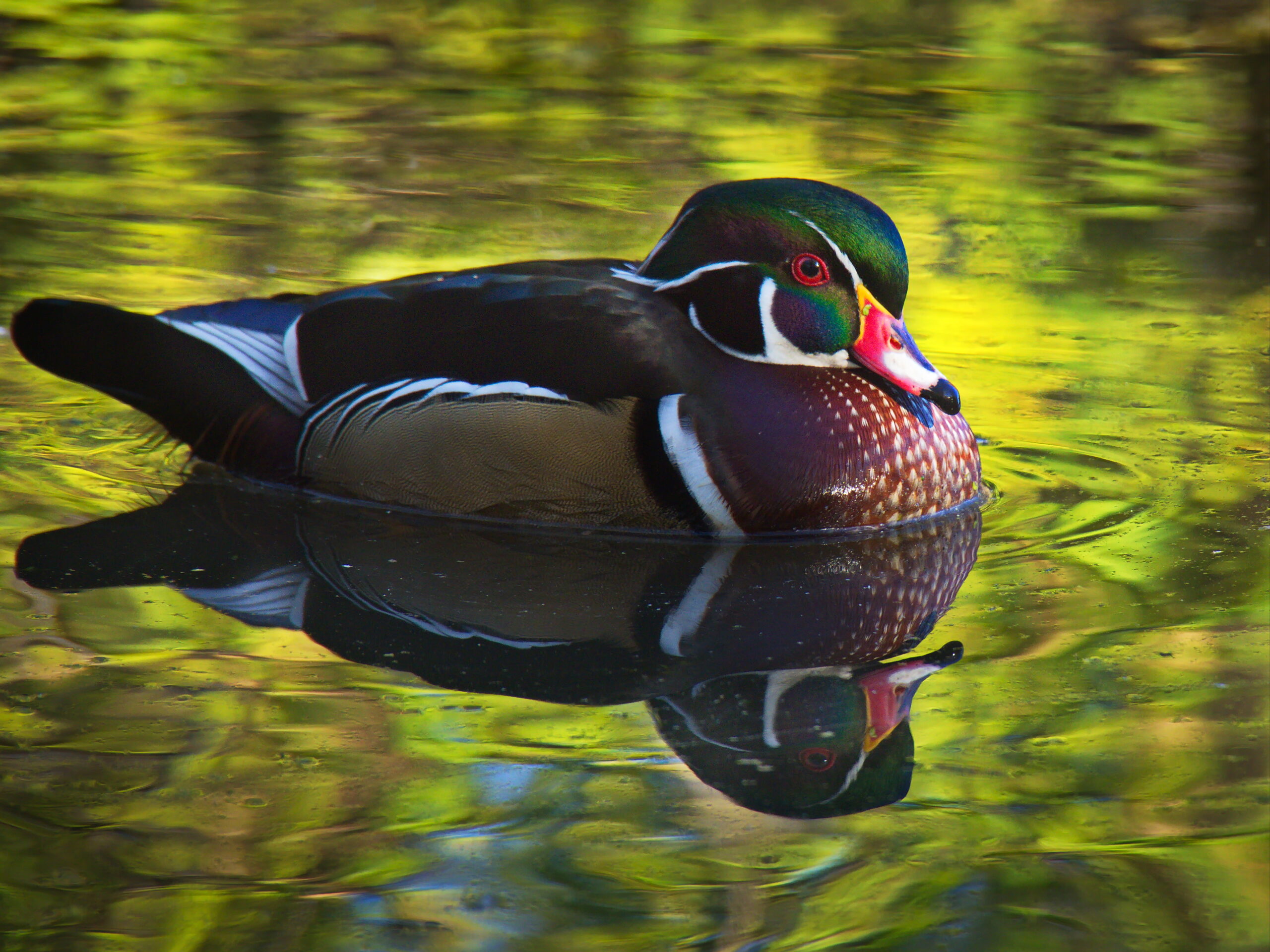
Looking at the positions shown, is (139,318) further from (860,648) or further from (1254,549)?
(1254,549)

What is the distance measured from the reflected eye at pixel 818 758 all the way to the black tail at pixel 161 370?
217 cm

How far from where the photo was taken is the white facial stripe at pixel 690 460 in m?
Result: 4.60

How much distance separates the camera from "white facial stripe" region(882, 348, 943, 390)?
4789 mm

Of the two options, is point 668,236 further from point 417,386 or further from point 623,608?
point 623,608

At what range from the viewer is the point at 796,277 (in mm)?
4797

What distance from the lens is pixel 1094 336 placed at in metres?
6.59

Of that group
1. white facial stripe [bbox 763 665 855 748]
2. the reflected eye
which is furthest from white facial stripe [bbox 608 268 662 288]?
the reflected eye

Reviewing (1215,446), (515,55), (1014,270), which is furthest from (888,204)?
(515,55)

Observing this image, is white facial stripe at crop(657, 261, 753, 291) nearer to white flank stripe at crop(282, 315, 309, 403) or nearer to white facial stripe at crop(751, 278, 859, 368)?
white facial stripe at crop(751, 278, 859, 368)

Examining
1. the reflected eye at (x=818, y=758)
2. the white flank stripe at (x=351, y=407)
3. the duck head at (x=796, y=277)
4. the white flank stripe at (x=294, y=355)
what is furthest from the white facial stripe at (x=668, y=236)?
the reflected eye at (x=818, y=758)

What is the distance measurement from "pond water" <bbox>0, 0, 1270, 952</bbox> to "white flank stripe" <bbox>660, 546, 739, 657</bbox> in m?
0.02

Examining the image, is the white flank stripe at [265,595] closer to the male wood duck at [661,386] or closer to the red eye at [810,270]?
the male wood duck at [661,386]

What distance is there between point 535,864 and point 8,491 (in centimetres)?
265

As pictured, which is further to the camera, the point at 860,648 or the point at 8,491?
the point at 8,491
